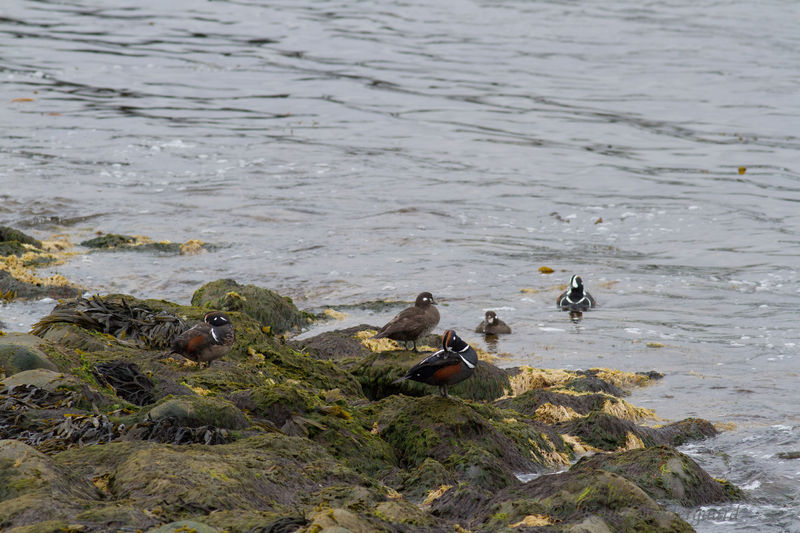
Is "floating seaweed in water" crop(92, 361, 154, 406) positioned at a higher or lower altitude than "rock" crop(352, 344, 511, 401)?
higher

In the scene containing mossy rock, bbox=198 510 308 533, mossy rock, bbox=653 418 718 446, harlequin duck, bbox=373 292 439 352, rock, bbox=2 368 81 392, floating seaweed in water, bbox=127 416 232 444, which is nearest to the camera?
mossy rock, bbox=198 510 308 533

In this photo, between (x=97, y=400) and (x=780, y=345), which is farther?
(x=780, y=345)

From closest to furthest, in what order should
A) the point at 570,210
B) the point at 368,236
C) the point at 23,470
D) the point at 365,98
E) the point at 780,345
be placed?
the point at 23,470 → the point at 780,345 → the point at 368,236 → the point at 570,210 → the point at 365,98

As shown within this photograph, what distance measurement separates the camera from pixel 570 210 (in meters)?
19.4

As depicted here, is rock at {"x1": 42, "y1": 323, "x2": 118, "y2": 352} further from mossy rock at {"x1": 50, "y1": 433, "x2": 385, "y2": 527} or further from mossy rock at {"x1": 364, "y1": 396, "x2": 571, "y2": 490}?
mossy rock at {"x1": 50, "y1": 433, "x2": 385, "y2": 527}

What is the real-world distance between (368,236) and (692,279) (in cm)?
589

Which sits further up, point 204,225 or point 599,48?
point 599,48

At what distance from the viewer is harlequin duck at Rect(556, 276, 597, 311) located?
44.0ft

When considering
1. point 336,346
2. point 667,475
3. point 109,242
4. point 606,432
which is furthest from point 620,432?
point 109,242

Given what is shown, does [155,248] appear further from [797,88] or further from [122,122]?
[797,88]

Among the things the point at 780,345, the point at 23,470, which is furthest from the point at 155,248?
the point at 23,470

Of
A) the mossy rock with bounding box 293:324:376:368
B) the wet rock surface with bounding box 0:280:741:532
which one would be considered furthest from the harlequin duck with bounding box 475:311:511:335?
the wet rock surface with bounding box 0:280:741:532

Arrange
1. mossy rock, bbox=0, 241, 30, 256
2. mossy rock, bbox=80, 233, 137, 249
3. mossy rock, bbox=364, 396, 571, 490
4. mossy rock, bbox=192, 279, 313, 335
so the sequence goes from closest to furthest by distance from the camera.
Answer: mossy rock, bbox=364, 396, 571, 490 → mossy rock, bbox=192, 279, 313, 335 → mossy rock, bbox=0, 241, 30, 256 → mossy rock, bbox=80, 233, 137, 249

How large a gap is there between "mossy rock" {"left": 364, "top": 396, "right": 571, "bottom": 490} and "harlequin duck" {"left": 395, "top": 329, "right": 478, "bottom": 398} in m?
0.22
